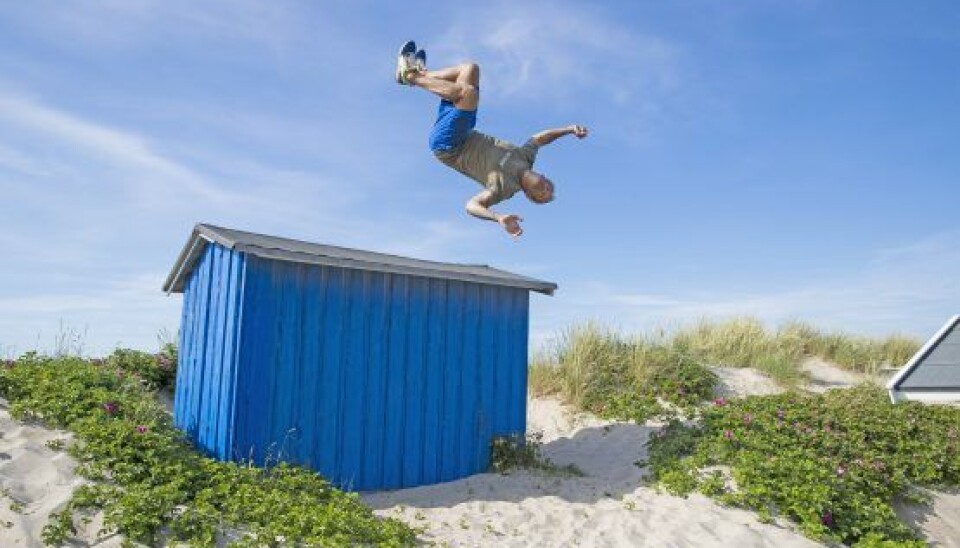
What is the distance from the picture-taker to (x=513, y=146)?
6695mm

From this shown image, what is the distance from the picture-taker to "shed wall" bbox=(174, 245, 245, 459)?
818 cm

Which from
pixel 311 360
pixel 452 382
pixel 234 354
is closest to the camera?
pixel 234 354

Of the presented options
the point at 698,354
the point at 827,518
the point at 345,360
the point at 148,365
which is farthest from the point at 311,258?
the point at 698,354

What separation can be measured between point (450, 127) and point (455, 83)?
375mm

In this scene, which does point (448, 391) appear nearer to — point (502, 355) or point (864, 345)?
point (502, 355)

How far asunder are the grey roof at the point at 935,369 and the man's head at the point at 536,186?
952 centimetres

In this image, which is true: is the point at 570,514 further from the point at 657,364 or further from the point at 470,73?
the point at 657,364

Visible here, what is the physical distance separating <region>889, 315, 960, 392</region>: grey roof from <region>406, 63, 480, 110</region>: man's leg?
1057 centimetres

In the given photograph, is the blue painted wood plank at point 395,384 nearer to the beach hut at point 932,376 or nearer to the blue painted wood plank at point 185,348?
the blue painted wood plank at point 185,348

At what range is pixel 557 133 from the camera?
707cm

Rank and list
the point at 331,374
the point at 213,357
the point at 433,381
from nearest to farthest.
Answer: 1. the point at 331,374
2. the point at 213,357
3. the point at 433,381

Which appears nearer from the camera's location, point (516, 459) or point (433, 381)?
point (433, 381)

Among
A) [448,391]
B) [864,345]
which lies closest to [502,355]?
[448,391]

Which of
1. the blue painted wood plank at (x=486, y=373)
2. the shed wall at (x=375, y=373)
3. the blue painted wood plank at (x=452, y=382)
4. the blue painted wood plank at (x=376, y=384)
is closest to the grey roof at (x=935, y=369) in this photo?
the shed wall at (x=375, y=373)
